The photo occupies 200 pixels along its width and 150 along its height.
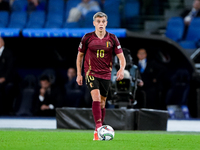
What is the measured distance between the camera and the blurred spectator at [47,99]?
1379cm

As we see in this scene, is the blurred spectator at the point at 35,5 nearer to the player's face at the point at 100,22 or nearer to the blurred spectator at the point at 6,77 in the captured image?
the blurred spectator at the point at 6,77

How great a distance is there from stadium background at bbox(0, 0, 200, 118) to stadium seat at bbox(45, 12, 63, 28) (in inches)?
1.5

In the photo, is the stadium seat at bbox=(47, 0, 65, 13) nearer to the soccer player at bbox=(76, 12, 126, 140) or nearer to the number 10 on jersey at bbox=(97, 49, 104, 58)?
the soccer player at bbox=(76, 12, 126, 140)

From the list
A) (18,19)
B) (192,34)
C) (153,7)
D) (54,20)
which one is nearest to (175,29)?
(192,34)

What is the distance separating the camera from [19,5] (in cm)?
1645

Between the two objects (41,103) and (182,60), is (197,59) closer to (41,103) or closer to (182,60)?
(182,60)

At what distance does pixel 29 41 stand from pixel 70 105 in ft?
7.59

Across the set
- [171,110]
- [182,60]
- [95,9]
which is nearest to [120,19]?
[95,9]

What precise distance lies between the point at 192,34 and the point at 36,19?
16.2 feet

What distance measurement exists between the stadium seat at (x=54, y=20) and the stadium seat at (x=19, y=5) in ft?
3.69

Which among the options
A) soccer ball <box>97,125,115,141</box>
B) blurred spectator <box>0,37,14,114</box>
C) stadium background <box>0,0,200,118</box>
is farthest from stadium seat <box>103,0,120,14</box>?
soccer ball <box>97,125,115,141</box>

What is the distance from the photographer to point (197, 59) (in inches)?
549

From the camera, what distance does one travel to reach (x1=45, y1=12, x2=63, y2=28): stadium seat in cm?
1522

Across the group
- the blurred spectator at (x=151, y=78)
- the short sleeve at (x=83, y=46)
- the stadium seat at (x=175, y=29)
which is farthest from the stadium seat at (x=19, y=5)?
the short sleeve at (x=83, y=46)
